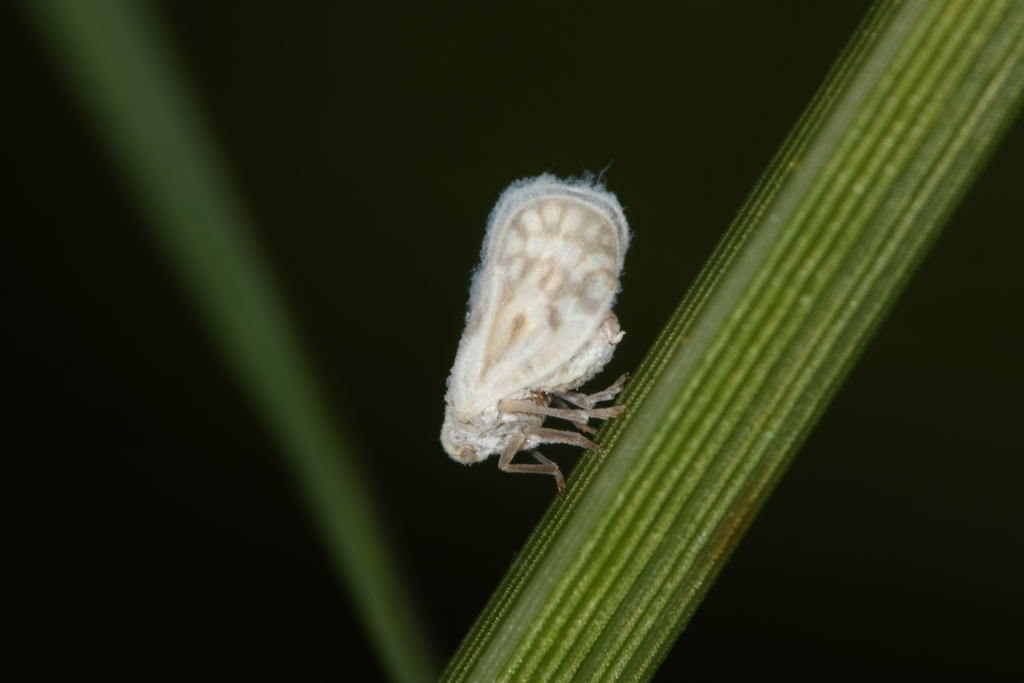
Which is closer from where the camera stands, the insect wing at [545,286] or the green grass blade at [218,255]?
the green grass blade at [218,255]

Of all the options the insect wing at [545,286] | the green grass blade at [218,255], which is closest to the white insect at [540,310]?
the insect wing at [545,286]

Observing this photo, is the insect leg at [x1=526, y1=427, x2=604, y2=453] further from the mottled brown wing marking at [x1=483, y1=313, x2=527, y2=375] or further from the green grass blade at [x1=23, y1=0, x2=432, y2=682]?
the green grass blade at [x1=23, y1=0, x2=432, y2=682]

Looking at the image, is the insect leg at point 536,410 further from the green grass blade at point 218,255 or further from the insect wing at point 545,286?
the green grass blade at point 218,255

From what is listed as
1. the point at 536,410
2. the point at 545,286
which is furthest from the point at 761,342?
the point at 536,410

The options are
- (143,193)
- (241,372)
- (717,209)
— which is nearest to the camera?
(143,193)

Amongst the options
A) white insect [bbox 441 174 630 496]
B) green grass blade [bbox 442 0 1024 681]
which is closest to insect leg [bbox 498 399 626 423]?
white insect [bbox 441 174 630 496]

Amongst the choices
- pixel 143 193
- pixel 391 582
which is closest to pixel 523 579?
pixel 391 582

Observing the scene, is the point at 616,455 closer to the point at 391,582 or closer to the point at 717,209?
the point at 391,582
